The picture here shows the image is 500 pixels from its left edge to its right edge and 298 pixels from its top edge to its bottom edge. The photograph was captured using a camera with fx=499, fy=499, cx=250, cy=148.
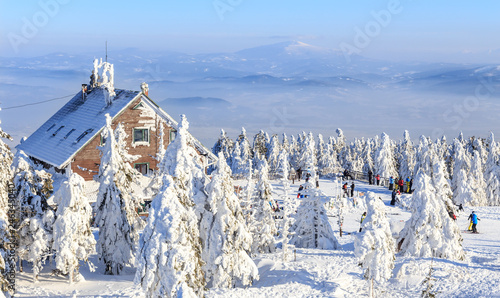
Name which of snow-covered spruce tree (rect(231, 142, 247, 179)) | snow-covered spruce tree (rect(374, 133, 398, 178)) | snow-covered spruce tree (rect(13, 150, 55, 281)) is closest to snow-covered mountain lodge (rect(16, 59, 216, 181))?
snow-covered spruce tree (rect(13, 150, 55, 281))

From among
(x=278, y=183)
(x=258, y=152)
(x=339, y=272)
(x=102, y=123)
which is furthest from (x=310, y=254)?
(x=258, y=152)

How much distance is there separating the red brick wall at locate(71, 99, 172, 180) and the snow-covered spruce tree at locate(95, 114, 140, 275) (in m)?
10.2

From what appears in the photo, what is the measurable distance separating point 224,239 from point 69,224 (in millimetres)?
6818

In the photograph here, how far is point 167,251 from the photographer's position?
48.3 feet

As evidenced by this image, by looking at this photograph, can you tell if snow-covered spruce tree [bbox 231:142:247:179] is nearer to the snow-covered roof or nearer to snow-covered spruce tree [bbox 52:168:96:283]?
the snow-covered roof

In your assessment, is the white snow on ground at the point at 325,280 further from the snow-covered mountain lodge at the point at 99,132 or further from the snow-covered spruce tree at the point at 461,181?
the snow-covered spruce tree at the point at 461,181

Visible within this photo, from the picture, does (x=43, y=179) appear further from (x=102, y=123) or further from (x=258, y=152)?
(x=258, y=152)

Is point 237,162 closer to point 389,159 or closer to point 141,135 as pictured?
point 389,159

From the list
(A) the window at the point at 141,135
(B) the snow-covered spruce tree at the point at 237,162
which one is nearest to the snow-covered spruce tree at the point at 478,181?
(B) the snow-covered spruce tree at the point at 237,162

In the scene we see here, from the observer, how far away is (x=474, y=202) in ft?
188

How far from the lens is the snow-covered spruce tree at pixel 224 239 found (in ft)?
73.4

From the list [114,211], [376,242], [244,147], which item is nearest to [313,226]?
[376,242]

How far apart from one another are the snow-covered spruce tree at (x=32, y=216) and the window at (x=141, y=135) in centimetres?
1265

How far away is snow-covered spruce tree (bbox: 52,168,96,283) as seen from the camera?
71.5 ft
